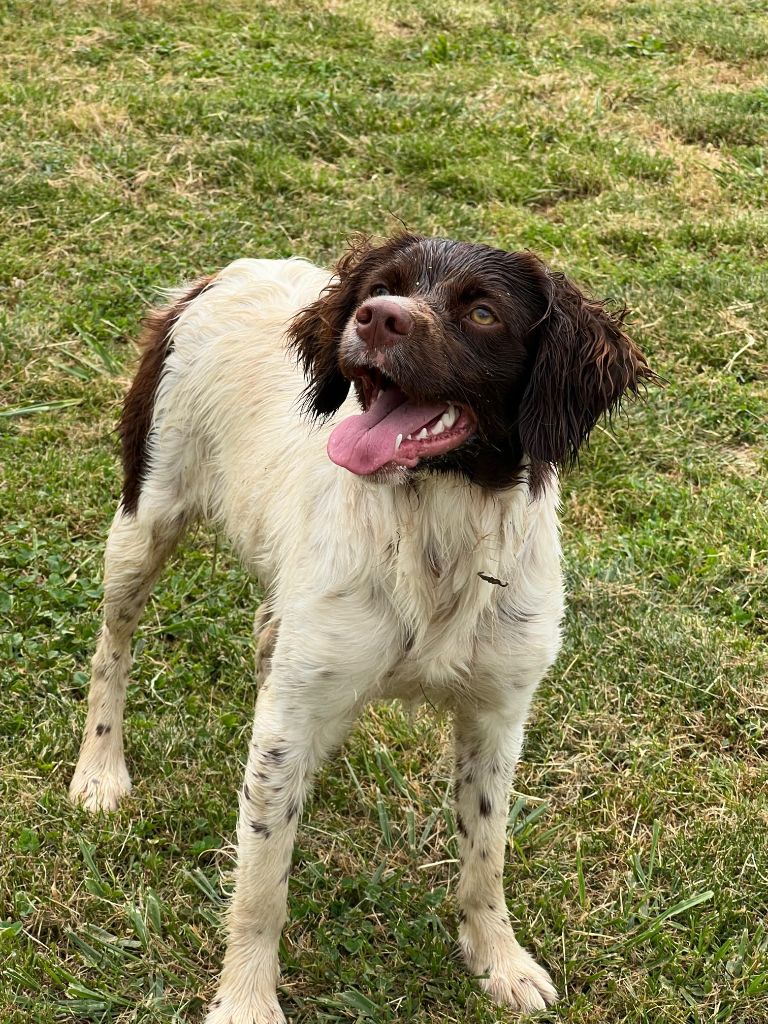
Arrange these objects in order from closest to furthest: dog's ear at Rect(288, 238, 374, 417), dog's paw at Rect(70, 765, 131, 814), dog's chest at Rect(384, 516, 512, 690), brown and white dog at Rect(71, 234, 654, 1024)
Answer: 1. brown and white dog at Rect(71, 234, 654, 1024)
2. dog's chest at Rect(384, 516, 512, 690)
3. dog's ear at Rect(288, 238, 374, 417)
4. dog's paw at Rect(70, 765, 131, 814)

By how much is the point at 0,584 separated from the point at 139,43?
4.99 metres

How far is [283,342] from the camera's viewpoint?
3.38 meters

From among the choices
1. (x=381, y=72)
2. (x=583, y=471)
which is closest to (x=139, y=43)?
(x=381, y=72)

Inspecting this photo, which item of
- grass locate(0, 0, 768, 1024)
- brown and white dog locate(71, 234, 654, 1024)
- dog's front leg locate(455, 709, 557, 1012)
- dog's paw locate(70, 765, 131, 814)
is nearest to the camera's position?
brown and white dog locate(71, 234, 654, 1024)

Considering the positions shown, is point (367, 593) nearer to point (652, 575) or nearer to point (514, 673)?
point (514, 673)

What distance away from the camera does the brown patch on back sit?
3.63 m

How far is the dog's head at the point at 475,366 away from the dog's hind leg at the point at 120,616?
1232 mm

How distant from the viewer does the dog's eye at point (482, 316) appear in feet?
8.02

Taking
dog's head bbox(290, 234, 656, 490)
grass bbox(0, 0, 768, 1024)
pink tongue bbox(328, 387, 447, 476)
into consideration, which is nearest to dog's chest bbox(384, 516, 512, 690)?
dog's head bbox(290, 234, 656, 490)

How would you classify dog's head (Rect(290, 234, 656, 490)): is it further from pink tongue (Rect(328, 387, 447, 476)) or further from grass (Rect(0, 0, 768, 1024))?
grass (Rect(0, 0, 768, 1024))

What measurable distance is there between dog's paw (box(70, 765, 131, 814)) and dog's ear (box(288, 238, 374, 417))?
4.39 feet

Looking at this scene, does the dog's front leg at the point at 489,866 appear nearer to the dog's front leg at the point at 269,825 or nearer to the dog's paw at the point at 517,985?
the dog's paw at the point at 517,985

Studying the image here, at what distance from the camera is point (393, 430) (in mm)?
2377

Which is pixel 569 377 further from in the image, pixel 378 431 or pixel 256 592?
pixel 256 592
